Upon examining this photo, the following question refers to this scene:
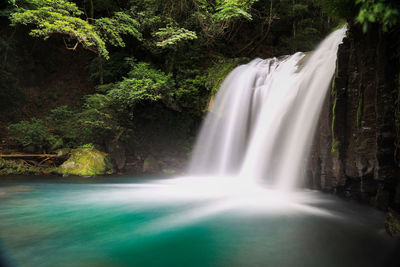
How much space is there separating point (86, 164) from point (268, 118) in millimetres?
7179

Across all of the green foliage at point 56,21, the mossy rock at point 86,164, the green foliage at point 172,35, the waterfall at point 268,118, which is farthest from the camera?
the green foliage at point 172,35

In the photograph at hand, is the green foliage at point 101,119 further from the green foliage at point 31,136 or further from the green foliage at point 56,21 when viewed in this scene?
the green foliage at point 56,21

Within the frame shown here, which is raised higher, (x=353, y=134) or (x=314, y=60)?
(x=314, y=60)

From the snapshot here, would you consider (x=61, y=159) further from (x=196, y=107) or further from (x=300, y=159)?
(x=300, y=159)

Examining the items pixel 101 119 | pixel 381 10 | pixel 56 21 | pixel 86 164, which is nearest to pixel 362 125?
pixel 381 10

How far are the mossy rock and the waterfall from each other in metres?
3.90

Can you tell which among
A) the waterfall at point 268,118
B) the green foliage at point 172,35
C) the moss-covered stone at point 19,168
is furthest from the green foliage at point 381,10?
the moss-covered stone at point 19,168

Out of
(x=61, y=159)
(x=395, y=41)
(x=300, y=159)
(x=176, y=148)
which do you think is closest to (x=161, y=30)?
(x=176, y=148)

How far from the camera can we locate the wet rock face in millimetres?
3354

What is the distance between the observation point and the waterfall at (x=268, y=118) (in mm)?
5598

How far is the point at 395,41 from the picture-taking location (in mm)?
3287

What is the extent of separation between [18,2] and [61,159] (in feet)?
24.5

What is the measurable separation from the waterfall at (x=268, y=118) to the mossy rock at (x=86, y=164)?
3.90m

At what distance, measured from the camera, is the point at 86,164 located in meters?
9.01
